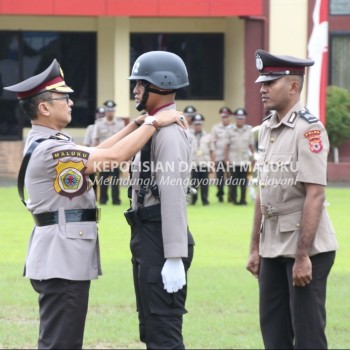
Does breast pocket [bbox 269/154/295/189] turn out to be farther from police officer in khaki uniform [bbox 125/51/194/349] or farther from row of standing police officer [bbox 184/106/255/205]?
row of standing police officer [bbox 184/106/255/205]

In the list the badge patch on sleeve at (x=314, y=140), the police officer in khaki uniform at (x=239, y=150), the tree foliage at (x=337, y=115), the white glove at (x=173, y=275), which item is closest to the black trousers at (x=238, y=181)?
the police officer in khaki uniform at (x=239, y=150)

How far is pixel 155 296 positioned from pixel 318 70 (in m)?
15.7

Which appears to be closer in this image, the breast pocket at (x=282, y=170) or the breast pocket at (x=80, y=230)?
the breast pocket at (x=80, y=230)

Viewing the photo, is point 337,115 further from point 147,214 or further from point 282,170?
point 147,214

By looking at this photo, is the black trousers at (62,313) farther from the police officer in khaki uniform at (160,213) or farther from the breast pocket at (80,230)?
the police officer in khaki uniform at (160,213)

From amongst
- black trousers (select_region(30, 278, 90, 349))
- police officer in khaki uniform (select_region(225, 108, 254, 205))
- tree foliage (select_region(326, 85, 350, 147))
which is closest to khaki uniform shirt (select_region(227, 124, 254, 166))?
police officer in khaki uniform (select_region(225, 108, 254, 205))

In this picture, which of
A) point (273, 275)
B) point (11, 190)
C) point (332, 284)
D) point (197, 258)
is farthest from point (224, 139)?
point (273, 275)

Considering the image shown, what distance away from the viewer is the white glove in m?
6.00

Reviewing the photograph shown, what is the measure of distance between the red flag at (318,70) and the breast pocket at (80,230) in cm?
1495

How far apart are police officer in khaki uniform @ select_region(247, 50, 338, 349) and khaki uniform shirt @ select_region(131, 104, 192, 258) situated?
599 millimetres

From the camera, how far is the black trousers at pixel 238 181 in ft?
72.9

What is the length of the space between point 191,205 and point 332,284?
11.0 meters

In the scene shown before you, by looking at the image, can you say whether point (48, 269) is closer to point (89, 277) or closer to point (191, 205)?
point (89, 277)

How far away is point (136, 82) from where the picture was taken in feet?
20.9
